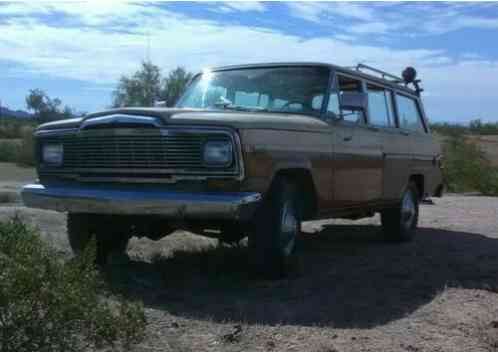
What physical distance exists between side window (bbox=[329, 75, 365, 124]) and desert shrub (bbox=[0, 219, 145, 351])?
3478 mm

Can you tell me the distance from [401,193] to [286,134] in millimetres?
3103

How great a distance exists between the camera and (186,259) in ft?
22.3

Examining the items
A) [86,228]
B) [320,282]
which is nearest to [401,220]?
[320,282]

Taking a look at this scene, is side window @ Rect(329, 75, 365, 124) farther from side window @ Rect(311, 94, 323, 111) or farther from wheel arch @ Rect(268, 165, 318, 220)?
wheel arch @ Rect(268, 165, 318, 220)

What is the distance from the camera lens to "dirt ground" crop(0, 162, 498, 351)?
167 inches

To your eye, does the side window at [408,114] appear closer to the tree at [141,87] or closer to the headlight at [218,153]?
the headlight at [218,153]

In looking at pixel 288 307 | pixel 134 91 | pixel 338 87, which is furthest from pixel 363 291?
pixel 134 91

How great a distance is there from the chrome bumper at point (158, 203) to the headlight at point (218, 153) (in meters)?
0.22

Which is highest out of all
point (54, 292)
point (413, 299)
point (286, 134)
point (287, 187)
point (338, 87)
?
point (338, 87)

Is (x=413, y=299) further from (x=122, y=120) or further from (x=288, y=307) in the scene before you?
(x=122, y=120)

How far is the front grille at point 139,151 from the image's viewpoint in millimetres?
5152

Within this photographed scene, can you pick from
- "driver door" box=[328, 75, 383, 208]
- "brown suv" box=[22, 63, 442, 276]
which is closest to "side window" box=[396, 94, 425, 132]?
"brown suv" box=[22, 63, 442, 276]

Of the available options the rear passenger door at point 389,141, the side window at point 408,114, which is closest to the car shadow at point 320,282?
the rear passenger door at point 389,141

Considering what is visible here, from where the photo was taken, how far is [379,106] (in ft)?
26.2
